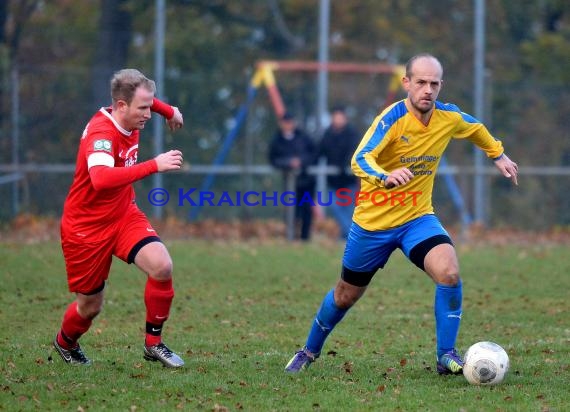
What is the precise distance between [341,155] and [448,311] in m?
10.3

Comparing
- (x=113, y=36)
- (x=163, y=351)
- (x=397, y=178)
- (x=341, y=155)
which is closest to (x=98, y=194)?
(x=163, y=351)

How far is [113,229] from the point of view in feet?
22.3

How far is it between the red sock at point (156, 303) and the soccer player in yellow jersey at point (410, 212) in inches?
35.2

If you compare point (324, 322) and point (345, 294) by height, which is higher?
point (345, 294)

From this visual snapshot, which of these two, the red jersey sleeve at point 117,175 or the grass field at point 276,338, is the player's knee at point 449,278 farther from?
the red jersey sleeve at point 117,175

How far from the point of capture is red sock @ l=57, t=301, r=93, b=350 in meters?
6.95

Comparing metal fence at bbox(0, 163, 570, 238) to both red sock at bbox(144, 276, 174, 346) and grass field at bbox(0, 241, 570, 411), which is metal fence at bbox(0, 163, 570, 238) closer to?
grass field at bbox(0, 241, 570, 411)

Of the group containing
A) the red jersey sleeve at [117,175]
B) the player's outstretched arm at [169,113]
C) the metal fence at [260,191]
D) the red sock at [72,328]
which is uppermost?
the player's outstretched arm at [169,113]

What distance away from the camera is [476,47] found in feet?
62.2

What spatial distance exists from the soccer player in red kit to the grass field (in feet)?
1.14

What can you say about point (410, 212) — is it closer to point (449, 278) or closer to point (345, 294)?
point (449, 278)

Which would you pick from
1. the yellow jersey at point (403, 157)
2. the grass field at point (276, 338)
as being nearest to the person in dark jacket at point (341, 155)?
the grass field at point (276, 338)

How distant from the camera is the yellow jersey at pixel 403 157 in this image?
6.69 metres

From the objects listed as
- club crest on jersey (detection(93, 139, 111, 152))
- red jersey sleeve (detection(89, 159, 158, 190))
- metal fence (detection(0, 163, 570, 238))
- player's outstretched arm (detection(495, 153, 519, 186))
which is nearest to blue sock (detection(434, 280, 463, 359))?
player's outstretched arm (detection(495, 153, 519, 186))
